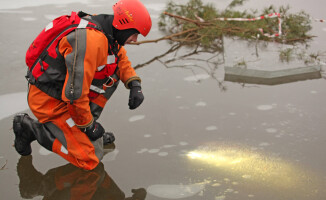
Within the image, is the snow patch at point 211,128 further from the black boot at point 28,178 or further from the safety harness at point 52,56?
the black boot at point 28,178

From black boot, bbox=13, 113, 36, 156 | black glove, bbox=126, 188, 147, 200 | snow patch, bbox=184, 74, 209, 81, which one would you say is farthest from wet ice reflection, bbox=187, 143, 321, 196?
snow patch, bbox=184, 74, 209, 81

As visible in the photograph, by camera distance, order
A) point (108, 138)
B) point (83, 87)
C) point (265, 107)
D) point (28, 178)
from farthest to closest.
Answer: point (265, 107) → point (108, 138) → point (28, 178) → point (83, 87)

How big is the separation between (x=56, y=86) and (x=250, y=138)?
56.6 inches

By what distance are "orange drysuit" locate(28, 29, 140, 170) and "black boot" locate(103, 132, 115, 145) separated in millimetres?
140

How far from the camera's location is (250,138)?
2.81m

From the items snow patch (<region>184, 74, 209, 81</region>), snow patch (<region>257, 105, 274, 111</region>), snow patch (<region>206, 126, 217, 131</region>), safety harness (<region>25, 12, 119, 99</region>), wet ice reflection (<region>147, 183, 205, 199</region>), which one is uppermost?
safety harness (<region>25, 12, 119, 99</region>)

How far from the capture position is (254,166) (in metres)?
2.49

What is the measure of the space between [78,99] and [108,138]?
0.64 metres

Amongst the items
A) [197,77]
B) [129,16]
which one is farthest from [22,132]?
[197,77]

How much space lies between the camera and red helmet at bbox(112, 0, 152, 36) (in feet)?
7.37

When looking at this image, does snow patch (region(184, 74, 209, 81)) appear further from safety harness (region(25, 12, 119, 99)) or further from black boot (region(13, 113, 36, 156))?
black boot (region(13, 113, 36, 156))

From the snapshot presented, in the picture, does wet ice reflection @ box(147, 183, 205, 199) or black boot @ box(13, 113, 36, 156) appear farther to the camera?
black boot @ box(13, 113, 36, 156)

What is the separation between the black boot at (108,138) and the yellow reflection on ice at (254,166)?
0.57 metres

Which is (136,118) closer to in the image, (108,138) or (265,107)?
(108,138)
